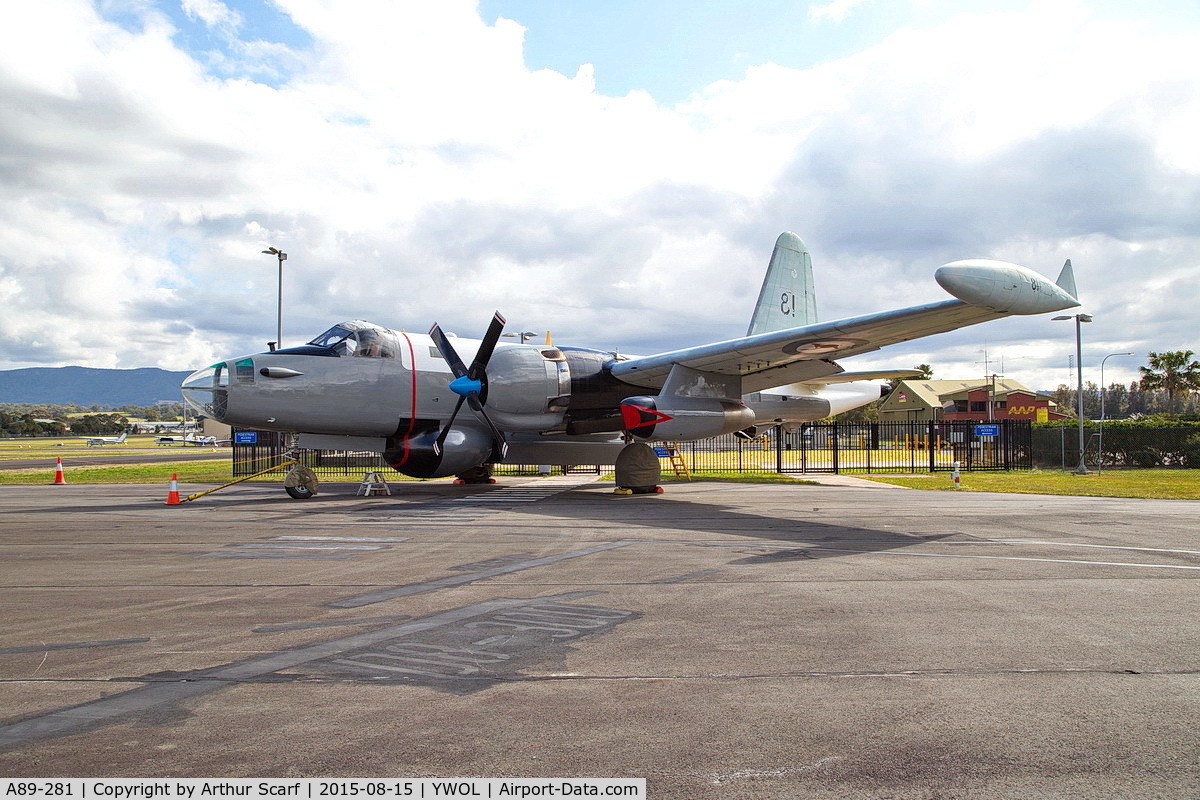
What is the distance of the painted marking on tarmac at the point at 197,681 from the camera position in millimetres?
4230

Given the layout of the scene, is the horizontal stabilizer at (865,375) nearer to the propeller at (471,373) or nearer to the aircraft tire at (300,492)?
the propeller at (471,373)

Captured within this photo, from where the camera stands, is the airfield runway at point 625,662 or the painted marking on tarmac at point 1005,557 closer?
the airfield runway at point 625,662

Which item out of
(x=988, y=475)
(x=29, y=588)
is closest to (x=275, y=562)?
(x=29, y=588)

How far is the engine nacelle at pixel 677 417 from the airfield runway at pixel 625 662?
6.56m

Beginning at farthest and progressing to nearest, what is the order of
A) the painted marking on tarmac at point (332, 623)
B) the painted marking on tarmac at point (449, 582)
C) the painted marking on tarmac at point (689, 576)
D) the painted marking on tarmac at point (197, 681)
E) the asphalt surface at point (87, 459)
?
the asphalt surface at point (87, 459), the painted marking on tarmac at point (689, 576), the painted marking on tarmac at point (449, 582), the painted marking on tarmac at point (332, 623), the painted marking on tarmac at point (197, 681)

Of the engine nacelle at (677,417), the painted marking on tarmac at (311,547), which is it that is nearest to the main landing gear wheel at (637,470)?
the engine nacelle at (677,417)

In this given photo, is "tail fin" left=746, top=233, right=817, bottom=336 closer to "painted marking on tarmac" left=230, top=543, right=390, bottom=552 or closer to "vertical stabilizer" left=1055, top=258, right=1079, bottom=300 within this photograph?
"vertical stabilizer" left=1055, top=258, right=1079, bottom=300

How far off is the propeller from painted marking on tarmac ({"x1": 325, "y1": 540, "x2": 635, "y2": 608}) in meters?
9.08

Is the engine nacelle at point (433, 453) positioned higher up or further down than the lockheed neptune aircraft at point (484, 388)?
further down

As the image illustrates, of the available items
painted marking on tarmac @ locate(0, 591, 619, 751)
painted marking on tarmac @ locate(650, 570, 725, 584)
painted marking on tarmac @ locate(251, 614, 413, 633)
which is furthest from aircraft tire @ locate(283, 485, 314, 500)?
painted marking on tarmac @ locate(0, 591, 619, 751)

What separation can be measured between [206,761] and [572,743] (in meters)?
1.83

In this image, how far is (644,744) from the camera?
13.1ft

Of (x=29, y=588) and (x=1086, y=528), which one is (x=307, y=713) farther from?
(x=1086, y=528)

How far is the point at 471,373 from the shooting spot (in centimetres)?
1931
